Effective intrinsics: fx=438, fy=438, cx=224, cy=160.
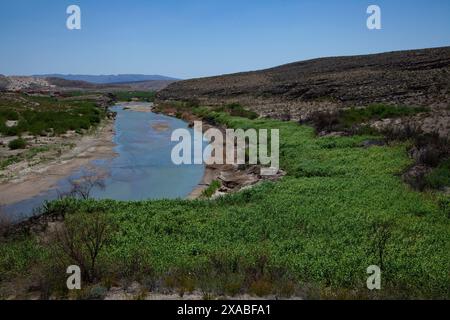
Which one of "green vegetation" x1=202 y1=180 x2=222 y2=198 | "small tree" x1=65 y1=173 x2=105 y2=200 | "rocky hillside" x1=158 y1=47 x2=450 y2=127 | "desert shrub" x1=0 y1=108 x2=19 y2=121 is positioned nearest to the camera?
"green vegetation" x1=202 y1=180 x2=222 y2=198

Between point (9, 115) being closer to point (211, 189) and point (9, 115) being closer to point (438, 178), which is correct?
point (211, 189)

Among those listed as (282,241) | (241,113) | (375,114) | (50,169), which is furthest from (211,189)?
(241,113)

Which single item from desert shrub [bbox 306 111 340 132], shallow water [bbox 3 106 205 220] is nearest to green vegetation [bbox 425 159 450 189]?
shallow water [bbox 3 106 205 220]

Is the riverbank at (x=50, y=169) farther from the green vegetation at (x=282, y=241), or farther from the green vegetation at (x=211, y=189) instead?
the green vegetation at (x=211, y=189)

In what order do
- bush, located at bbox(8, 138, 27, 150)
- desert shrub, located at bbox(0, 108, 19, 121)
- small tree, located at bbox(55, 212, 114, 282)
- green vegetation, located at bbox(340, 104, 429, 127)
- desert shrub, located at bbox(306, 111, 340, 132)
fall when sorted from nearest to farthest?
small tree, located at bbox(55, 212, 114, 282)
bush, located at bbox(8, 138, 27, 150)
desert shrub, located at bbox(306, 111, 340, 132)
green vegetation, located at bbox(340, 104, 429, 127)
desert shrub, located at bbox(0, 108, 19, 121)

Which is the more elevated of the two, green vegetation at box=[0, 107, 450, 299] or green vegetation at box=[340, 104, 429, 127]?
green vegetation at box=[340, 104, 429, 127]

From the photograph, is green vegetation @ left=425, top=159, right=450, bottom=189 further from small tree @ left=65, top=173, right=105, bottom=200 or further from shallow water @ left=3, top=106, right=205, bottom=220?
small tree @ left=65, top=173, right=105, bottom=200
